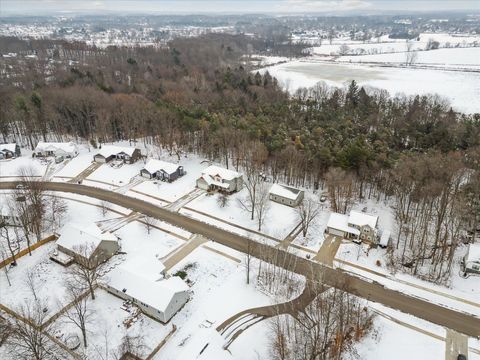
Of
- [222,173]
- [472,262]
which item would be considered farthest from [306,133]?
[472,262]

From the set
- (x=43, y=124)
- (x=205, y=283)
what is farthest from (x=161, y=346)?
(x=43, y=124)

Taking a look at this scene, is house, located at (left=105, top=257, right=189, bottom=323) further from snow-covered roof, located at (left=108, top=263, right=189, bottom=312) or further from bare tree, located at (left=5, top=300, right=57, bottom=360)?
bare tree, located at (left=5, top=300, right=57, bottom=360)

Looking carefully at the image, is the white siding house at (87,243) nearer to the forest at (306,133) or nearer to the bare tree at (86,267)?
the bare tree at (86,267)

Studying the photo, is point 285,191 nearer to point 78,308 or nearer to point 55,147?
point 78,308

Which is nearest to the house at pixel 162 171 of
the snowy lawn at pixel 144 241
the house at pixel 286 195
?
the snowy lawn at pixel 144 241

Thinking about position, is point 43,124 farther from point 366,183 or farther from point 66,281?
point 366,183

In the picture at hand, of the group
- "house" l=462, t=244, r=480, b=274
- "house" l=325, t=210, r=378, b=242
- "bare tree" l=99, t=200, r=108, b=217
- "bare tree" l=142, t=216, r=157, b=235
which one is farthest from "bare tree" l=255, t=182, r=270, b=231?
"house" l=462, t=244, r=480, b=274
